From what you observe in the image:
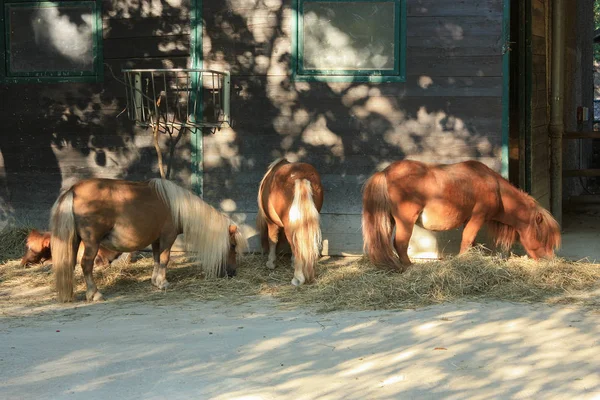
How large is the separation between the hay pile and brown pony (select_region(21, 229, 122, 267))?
0.13m

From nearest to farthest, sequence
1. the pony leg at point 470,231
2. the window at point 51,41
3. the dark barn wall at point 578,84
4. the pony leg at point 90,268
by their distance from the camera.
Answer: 1. the pony leg at point 90,268
2. the pony leg at point 470,231
3. the window at point 51,41
4. the dark barn wall at point 578,84

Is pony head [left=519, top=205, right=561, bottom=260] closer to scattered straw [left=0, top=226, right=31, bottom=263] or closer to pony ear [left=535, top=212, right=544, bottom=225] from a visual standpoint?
pony ear [left=535, top=212, right=544, bottom=225]

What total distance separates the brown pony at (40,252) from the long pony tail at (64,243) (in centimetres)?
123

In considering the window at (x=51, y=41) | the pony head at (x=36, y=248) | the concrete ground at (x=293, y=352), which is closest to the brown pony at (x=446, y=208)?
the concrete ground at (x=293, y=352)

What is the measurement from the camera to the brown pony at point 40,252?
7898 millimetres

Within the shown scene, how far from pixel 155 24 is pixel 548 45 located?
487cm

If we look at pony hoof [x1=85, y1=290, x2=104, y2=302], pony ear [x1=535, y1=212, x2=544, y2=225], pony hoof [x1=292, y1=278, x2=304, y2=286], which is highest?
pony ear [x1=535, y1=212, x2=544, y2=225]

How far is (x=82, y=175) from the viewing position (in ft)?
29.0

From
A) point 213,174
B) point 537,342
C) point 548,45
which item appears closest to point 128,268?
point 213,174

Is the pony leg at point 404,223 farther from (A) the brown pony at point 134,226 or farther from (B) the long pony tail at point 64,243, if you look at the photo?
(B) the long pony tail at point 64,243

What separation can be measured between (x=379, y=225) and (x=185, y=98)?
2545mm

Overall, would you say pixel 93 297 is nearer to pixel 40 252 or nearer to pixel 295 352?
pixel 40 252

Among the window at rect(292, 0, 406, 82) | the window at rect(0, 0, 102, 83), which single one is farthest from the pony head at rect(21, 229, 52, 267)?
the window at rect(292, 0, 406, 82)

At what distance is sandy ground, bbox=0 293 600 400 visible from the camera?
443cm
